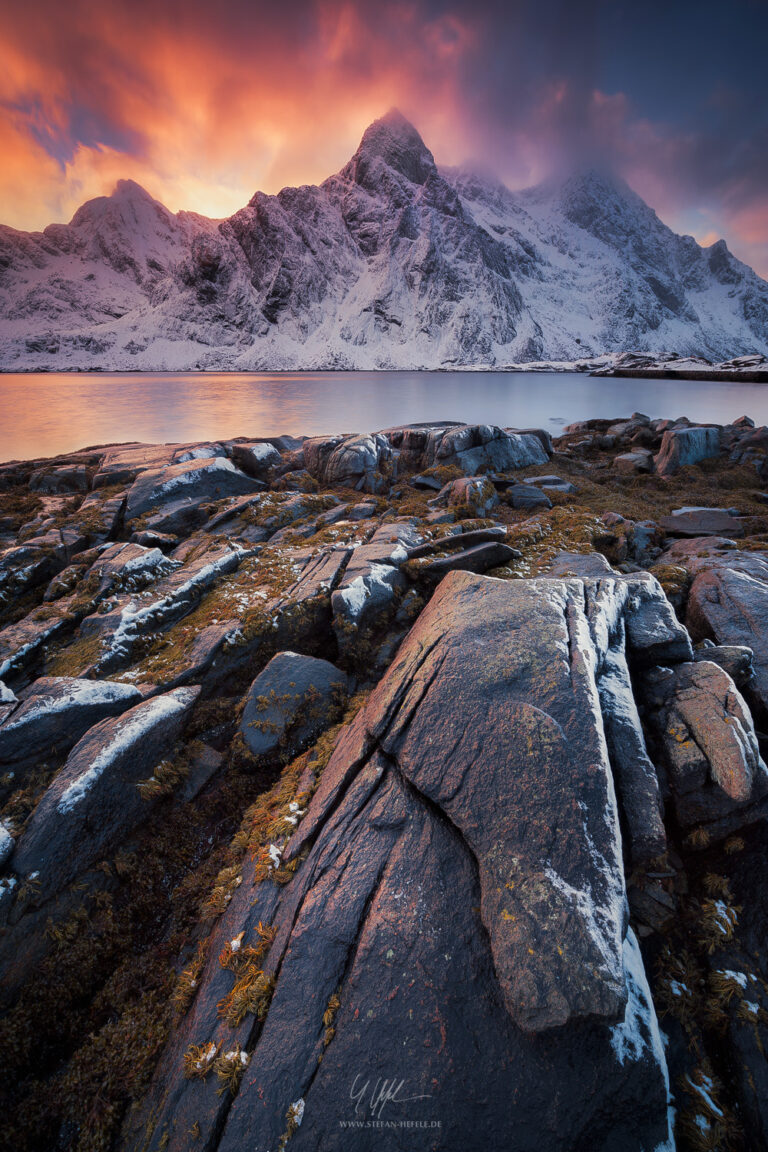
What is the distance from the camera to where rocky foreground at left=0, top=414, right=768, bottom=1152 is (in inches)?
163

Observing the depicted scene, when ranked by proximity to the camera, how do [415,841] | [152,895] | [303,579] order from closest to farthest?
1. [415,841]
2. [152,895]
3. [303,579]

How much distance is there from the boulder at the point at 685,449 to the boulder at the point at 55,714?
102 ft

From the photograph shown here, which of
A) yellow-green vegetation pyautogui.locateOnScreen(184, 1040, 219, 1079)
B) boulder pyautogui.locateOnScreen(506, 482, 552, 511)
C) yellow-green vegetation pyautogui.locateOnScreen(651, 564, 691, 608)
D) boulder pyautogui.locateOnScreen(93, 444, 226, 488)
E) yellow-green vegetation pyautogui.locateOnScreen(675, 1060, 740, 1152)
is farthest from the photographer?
boulder pyautogui.locateOnScreen(93, 444, 226, 488)

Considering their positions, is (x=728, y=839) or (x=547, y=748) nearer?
(x=547, y=748)

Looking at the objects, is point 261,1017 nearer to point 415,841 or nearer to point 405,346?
point 415,841

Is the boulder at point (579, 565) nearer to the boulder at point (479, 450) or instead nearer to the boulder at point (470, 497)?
the boulder at point (470, 497)

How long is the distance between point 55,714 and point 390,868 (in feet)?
23.4

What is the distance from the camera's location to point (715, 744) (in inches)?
247

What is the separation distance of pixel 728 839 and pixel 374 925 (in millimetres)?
5071

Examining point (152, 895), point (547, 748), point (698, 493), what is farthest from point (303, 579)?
point (698, 493)

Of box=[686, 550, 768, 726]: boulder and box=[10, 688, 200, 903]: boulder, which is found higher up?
box=[686, 550, 768, 726]: boulder

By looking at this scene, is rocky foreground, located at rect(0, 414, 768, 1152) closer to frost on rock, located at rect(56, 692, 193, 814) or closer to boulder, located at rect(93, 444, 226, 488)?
frost on rock, located at rect(56, 692, 193, 814)
